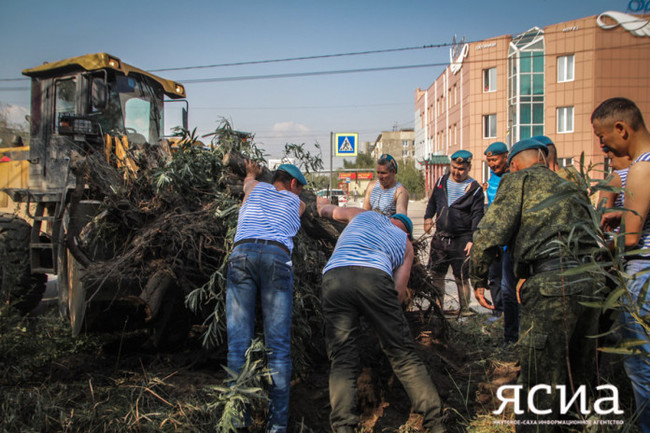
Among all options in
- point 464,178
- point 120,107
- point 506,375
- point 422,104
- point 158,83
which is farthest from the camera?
point 422,104

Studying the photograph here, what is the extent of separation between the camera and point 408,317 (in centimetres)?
440

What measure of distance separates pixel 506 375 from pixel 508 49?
32813mm

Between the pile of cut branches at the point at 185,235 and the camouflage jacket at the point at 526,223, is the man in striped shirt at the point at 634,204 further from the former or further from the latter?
the pile of cut branches at the point at 185,235

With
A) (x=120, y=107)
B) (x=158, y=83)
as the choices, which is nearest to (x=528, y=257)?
(x=120, y=107)

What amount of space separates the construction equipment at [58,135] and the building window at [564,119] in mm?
29994

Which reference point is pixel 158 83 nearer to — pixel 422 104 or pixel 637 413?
pixel 637 413

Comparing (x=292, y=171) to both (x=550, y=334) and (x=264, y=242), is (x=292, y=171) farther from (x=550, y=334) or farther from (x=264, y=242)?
(x=550, y=334)

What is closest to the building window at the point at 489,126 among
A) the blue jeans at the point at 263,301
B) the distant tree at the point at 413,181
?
the distant tree at the point at 413,181

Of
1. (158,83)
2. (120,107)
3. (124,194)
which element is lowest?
(124,194)

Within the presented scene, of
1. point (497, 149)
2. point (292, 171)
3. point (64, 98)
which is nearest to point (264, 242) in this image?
point (292, 171)

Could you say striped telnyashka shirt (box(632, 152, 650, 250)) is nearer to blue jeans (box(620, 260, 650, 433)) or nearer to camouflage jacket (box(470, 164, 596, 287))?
blue jeans (box(620, 260, 650, 433))

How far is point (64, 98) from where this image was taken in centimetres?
620

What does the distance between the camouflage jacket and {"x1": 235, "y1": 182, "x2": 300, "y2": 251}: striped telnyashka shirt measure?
1308 millimetres

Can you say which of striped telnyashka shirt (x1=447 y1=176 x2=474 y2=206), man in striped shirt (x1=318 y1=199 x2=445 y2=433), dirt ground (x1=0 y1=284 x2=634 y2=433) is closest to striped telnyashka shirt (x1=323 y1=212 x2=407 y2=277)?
man in striped shirt (x1=318 y1=199 x2=445 y2=433)
